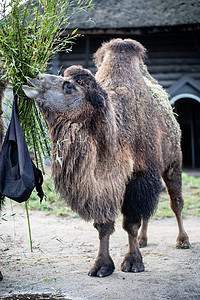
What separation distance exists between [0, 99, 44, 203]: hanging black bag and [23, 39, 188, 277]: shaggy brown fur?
27 centimetres

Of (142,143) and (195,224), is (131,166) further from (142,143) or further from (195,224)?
(195,224)

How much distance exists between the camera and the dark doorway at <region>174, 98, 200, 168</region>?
17.1 metres

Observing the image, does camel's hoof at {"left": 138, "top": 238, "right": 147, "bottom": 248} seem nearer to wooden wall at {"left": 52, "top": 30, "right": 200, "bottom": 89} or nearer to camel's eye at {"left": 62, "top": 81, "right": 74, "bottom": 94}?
camel's eye at {"left": 62, "top": 81, "right": 74, "bottom": 94}

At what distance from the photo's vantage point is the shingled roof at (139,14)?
1203cm

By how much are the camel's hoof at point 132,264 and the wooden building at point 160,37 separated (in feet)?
27.1

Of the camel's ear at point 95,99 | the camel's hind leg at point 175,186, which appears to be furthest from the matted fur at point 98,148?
the camel's hind leg at point 175,186

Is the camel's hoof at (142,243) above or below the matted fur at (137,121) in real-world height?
below

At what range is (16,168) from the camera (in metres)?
3.77

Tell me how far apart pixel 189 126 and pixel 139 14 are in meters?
6.64

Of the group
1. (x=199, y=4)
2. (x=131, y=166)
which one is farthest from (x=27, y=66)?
(x=199, y=4)

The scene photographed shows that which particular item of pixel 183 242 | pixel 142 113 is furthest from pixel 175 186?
pixel 142 113

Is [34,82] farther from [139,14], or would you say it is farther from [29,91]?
[139,14]

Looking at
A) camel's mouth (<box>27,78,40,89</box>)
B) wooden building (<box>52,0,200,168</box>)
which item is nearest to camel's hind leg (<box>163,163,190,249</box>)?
camel's mouth (<box>27,78,40,89</box>)

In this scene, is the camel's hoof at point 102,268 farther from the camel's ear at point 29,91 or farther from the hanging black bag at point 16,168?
the camel's ear at point 29,91
